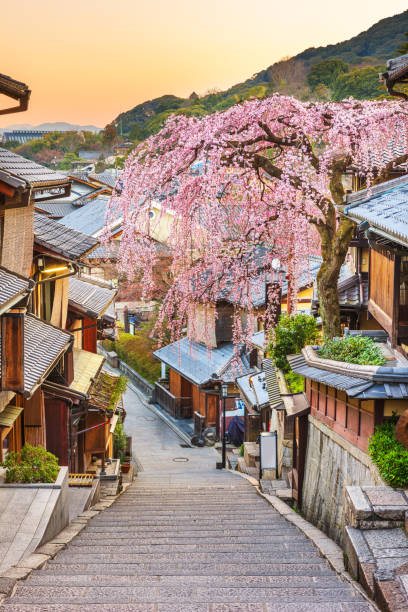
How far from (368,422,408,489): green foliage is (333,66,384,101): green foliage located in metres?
55.0

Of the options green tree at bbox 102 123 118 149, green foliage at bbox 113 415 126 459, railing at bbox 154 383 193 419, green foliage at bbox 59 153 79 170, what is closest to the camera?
green foliage at bbox 113 415 126 459

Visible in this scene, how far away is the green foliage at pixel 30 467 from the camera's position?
1051cm

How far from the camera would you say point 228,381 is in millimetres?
29109

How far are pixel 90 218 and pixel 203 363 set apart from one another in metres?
25.8

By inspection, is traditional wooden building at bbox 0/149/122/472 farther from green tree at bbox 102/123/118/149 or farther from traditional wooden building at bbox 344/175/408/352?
green tree at bbox 102/123/118/149

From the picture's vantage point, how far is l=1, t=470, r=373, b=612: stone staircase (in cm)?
521

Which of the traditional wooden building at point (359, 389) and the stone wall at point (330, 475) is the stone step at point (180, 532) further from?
the traditional wooden building at point (359, 389)

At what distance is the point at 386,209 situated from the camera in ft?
31.2

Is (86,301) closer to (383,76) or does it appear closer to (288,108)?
(288,108)

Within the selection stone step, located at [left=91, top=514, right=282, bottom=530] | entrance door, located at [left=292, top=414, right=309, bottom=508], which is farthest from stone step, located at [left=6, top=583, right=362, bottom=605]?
entrance door, located at [left=292, top=414, right=309, bottom=508]

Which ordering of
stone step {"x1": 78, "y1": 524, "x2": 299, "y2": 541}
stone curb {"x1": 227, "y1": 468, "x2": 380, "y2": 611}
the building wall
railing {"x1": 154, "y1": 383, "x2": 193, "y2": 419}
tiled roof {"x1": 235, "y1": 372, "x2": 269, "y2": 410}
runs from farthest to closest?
railing {"x1": 154, "y1": 383, "x2": 193, "y2": 419}, tiled roof {"x1": 235, "y1": 372, "x2": 269, "y2": 410}, the building wall, stone step {"x1": 78, "y1": 524, "x2": 299, "y2": 541}, stone curb {"x1": 227, "y1": 468, "x2": 380, "y2": 611}

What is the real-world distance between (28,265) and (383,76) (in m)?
8.10

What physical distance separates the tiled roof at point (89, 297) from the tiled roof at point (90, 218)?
91.8 ft

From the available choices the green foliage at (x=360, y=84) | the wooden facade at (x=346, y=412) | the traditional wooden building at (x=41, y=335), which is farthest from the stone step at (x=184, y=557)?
the green foliage at (x=360, y=84)
